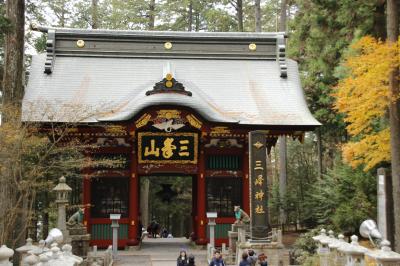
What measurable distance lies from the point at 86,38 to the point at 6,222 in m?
10.5

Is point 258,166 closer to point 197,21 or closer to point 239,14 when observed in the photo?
point 239,14

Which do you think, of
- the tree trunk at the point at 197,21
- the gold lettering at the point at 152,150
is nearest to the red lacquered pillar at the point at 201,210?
the gold lettering at the point at 152,150

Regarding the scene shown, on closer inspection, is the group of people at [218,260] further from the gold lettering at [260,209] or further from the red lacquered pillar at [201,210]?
the red lacquered pillar at [201,210]

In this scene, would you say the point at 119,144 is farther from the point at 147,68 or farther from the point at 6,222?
the point at 6,222

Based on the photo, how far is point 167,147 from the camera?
60.7 ft

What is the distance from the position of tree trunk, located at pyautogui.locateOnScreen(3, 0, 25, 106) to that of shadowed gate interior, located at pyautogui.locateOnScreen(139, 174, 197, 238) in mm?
17585

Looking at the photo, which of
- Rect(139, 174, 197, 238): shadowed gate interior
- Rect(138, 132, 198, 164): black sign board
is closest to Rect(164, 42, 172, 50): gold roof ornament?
Rect(138, 132, 198, 164): black sign board

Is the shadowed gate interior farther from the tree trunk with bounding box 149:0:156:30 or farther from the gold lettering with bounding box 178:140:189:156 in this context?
the gold lettering with bounding box 178:140:189:156

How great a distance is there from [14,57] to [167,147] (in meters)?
6.24

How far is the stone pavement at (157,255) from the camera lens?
617 inches

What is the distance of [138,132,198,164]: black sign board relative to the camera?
1841 centimetres

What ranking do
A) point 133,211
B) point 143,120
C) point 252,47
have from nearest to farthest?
point 143,120 < point 133,211 < point 252,47

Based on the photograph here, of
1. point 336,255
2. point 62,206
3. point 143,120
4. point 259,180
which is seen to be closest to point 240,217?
point 259,180

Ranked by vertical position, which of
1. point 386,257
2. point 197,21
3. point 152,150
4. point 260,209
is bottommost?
point 386,257
